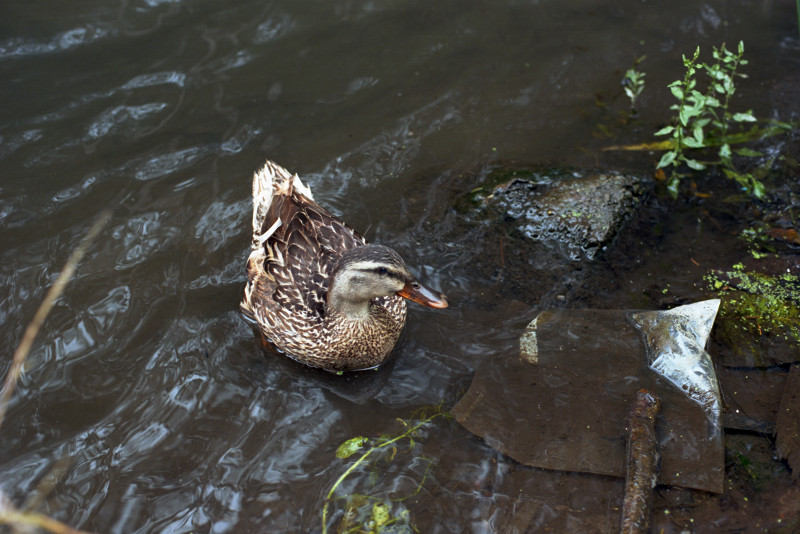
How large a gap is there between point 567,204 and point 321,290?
6.77 ft

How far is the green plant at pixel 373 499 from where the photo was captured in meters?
3.54

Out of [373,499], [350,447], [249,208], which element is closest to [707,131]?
[249,208]

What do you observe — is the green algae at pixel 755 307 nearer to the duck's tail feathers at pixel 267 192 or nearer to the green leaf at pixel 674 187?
the green leaf at pixel 674 187

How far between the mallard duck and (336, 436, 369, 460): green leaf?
579mm

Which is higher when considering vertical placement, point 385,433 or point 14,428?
point 14,428

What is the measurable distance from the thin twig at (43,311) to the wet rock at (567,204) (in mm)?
3002

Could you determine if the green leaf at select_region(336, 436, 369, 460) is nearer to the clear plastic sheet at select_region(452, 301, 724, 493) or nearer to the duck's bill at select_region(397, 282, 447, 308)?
the clear plastic sheet at select_region(452, 301, 724, 493)

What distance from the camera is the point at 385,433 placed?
404cm

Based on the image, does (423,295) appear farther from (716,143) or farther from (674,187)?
(716,143)

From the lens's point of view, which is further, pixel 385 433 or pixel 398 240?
pixel 398 240

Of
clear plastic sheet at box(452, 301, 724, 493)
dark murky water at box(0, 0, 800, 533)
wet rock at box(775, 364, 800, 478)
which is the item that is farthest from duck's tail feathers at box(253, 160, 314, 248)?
wet rock at box(775, 364, 800, 478)

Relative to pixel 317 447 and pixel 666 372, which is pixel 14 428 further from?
pixel 666 372

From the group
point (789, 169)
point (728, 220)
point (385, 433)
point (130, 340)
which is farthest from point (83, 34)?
point (789, 169)

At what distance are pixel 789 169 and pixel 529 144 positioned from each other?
2143mm
